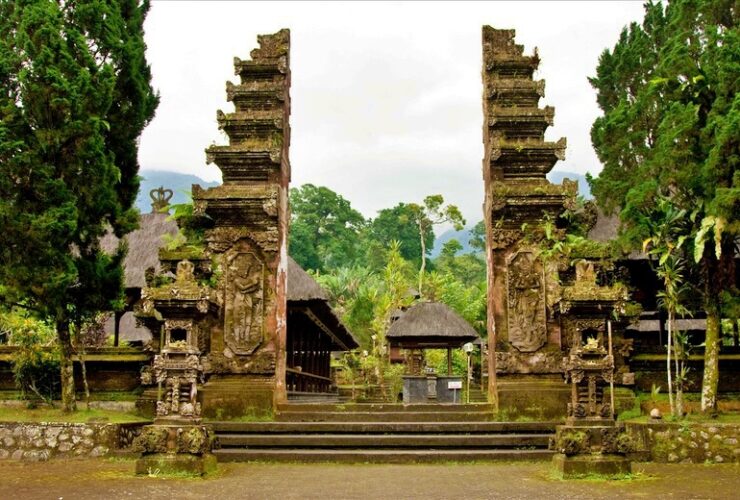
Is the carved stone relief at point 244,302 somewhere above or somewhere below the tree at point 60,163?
below

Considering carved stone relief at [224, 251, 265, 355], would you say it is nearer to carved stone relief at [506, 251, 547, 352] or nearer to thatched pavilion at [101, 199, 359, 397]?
carved stone relief at [506, 251, 547, 352]

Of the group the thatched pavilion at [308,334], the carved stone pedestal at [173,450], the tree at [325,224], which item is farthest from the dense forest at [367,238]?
the carved stone pedestal at [173,450]

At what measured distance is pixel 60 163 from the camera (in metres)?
12.3

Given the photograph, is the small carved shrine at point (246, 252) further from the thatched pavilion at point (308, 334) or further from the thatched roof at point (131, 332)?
the thatched roof at point (131, 332)

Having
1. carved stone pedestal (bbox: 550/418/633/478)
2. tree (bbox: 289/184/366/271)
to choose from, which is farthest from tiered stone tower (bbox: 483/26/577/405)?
tree (bbox: 289/184/366/271)

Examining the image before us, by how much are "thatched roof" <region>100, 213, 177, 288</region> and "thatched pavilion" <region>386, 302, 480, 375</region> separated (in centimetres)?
846

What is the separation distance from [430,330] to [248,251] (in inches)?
497

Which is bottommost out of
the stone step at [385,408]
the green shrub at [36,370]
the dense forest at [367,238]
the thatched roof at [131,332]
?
the stone step at [385,408]

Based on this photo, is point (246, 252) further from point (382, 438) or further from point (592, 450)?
point (592, 450)

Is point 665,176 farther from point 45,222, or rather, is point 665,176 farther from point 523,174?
Answer: point 45,222

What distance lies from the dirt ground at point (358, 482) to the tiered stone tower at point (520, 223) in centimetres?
246

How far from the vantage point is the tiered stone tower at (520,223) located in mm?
13180

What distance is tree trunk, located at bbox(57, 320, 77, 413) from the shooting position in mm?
12266

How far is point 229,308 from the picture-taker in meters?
13.4
